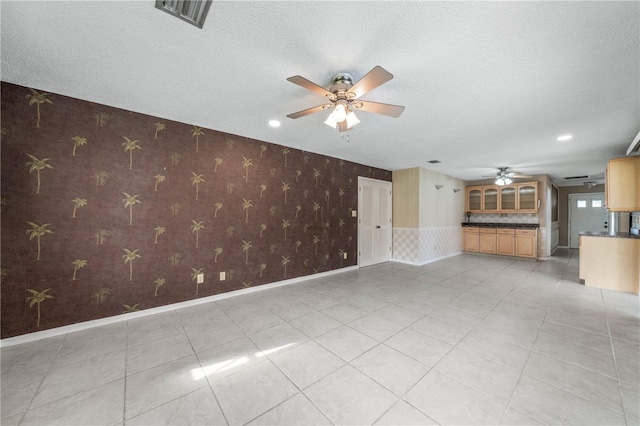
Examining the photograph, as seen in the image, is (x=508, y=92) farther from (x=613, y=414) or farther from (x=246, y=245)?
(x=246, y=245)

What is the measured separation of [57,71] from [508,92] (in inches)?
163

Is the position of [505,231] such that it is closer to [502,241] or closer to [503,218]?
[502,241]

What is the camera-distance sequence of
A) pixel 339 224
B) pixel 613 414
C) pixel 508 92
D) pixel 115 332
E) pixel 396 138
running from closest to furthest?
pixel 613 414 → pixel 508 92 → pixel 115 332 → pixel 396 138 → pixel 339 224

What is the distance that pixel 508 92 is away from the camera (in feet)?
7.39

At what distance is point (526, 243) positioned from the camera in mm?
6484

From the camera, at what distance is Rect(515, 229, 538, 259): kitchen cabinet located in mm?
6363

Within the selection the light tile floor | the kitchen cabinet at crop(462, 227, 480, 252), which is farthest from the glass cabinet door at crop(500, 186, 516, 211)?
the light tile floor

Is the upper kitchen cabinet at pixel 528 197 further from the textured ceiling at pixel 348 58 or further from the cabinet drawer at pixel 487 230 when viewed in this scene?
the textured ceiling at pixel 348 58

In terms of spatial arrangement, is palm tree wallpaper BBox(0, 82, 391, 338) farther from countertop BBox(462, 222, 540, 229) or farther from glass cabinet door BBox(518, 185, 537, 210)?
glass cabinet door BBox(518, 185, 537, 210)

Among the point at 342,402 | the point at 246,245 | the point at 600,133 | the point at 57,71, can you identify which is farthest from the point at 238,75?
the point at 600,133

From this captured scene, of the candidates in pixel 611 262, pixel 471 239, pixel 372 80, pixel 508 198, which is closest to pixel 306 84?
pixel 372 80

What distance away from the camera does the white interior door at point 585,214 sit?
303 inches

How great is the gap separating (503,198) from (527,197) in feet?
1.80

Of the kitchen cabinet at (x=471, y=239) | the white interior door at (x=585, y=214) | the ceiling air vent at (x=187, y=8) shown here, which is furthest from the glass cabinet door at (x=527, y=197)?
the ceiling air vent at (x=187, y=8)
